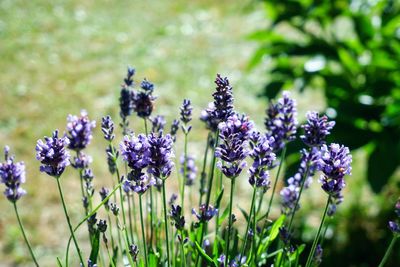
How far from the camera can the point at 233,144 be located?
133 centimetres

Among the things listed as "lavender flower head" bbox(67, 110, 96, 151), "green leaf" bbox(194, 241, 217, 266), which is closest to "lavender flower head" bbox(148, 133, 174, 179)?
"green leaf" bbox(194, 241, 217, 266)

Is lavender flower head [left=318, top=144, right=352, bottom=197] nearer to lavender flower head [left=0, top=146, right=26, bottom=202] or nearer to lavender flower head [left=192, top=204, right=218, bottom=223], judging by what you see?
lavender flower head [left=192, top=204, right=218, bottom=223]

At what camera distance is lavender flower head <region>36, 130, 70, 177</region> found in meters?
1.42

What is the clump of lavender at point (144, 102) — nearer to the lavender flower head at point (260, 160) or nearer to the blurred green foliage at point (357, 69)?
the lavender flower head at point (260, 160)

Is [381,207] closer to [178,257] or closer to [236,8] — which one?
[178,257]

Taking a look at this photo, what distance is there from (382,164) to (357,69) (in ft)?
2.16

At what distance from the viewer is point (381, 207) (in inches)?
150

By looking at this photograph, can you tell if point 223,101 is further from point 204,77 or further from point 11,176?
point 204,77

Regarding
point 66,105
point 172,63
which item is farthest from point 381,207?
point 172,63

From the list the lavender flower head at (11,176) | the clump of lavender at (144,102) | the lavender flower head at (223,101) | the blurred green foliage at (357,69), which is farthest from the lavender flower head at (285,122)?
the blurred green foliage at (357,69)

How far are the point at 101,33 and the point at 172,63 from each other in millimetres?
1428

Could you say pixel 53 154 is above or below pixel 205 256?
above

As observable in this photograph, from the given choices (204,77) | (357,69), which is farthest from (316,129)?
(204,77)

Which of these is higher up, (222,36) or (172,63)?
(222,36)
